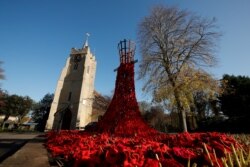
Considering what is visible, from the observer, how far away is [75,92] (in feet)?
137

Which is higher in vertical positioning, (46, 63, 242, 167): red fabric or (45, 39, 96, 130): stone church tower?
(45, 39, 96, 130): stone church tower

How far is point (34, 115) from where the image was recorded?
204 ft

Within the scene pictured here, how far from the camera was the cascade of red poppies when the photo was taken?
492 cm

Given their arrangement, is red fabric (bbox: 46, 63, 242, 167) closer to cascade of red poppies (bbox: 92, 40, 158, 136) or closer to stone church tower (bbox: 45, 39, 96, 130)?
cascade of red poppies (bbox: 92, 40, 158, 136)

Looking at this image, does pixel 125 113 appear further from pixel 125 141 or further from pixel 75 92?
pixel 75 92

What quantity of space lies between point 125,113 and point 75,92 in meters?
38.3

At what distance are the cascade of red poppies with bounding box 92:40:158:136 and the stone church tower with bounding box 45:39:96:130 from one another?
3267cm

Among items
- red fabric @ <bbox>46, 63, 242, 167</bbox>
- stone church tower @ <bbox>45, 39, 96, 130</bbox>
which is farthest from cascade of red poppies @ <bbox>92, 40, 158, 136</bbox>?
stone church tower @ <bbox>45, 39, 96, 130</bbox>

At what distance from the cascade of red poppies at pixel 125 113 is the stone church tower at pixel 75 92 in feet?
107

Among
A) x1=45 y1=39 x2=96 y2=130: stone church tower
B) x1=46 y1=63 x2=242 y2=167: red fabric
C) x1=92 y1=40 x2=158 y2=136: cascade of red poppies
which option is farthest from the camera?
x1=45 y1=39 x2=96 y2=130: stone church tower

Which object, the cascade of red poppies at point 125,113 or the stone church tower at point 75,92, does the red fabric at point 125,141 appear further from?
the stone church tower at point 75,92

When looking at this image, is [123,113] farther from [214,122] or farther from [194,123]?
[194,123]

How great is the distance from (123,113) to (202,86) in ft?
34.3

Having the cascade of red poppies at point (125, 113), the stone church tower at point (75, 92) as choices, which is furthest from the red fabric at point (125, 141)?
the stone church tower at point (75, 92)
